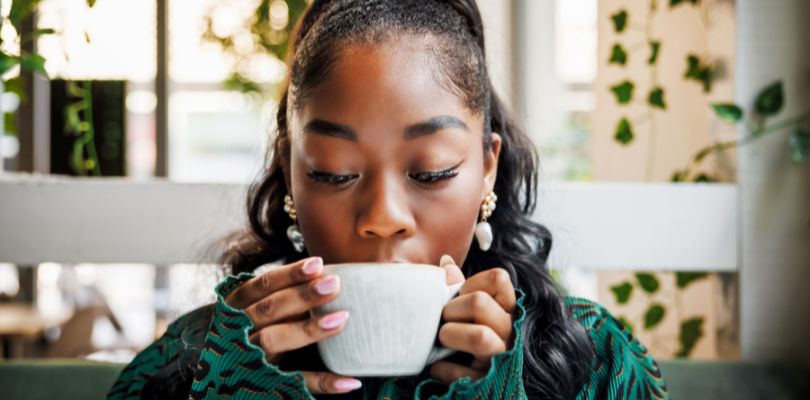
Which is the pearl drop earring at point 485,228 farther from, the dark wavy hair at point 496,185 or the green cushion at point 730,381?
the green cushion at point 730,381

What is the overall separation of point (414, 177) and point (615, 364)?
0.40 metres

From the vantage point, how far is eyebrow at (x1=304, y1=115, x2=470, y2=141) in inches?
31.2

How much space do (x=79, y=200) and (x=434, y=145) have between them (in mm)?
778

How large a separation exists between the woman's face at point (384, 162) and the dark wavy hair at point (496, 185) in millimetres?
33

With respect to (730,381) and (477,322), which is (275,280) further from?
(730,381)

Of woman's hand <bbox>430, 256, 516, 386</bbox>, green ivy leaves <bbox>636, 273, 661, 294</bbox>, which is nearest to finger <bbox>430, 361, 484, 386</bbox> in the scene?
woman's hand <bbox>430, 256, 516, 386</bbox>

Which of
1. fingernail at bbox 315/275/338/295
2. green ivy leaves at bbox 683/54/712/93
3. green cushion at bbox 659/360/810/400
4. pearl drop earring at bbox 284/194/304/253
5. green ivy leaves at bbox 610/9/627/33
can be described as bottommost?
green cushion at bbox 659/360/810/400

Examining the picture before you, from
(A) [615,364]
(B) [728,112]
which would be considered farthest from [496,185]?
(B) [728,112]

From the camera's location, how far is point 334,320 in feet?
2.08

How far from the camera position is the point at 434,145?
0.80 m

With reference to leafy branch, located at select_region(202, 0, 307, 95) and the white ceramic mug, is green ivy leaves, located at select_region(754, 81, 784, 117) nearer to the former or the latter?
the white ceramic mug

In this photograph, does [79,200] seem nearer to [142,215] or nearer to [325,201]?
[142,215]

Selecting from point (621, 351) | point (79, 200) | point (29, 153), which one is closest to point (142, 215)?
point (79, 200)

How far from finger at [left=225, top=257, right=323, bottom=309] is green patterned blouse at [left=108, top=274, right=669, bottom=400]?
0.06ft
